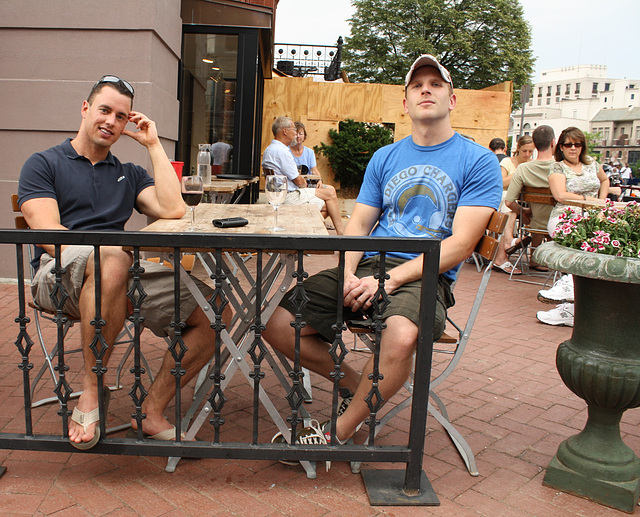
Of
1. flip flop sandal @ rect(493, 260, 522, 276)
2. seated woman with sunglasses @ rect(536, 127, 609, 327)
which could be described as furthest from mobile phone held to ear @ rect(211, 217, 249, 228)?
flip flop sandal @ rect(493, 260, 522, 276)

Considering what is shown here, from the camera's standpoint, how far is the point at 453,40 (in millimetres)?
33344

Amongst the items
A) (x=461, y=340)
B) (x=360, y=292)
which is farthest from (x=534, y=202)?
(x=360, y=292)

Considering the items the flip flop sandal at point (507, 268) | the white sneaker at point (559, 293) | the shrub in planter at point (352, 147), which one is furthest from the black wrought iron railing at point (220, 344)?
the shrub in planter at point (352, 147)

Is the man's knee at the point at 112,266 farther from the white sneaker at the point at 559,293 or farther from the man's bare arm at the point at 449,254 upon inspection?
the white sneaker at the point at 559,293

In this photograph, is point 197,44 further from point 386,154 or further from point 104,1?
point 386,154

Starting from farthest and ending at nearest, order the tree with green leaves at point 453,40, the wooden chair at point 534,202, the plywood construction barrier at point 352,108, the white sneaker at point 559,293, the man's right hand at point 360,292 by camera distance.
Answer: the tree with green leaves at point 453,40 < the plywood construction barrier at point 352,108 < the wooden chair at point 534,202 < the white sneaker at point 559,293 < the man's right hand at point 360,292

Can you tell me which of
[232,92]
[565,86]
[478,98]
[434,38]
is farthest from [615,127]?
[232,92]

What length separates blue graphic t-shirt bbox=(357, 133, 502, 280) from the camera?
2.72 metres

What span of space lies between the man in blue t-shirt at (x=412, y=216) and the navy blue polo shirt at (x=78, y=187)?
3.31 ft

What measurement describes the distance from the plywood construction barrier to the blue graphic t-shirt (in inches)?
383

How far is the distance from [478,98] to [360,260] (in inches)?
448

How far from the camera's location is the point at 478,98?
13227 mm

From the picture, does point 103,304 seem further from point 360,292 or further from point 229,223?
point 360,292

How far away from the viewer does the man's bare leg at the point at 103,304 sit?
7.54 ft
